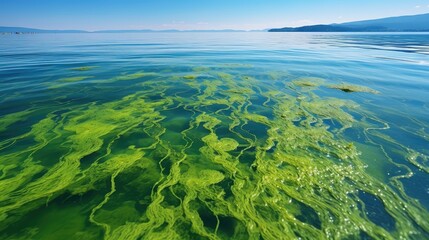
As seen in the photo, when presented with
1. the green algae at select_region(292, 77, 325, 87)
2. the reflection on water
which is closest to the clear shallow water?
the green algae at select_region(292, 77, 325, 87)

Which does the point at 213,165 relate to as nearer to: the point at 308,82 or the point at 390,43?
the point at 308,82

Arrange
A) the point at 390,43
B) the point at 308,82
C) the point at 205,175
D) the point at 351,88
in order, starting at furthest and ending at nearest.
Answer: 1. the point at 390,43
2. the point at 308,82
3. the point at 351,88
4. the point at 205,175

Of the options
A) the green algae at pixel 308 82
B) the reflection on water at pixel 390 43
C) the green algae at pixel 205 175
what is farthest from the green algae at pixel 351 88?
the reflection on water at pixel 390 43

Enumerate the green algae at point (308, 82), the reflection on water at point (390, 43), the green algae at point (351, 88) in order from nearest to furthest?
the green algae at point (351, 88)
the green algae at point (308, 82)
the reflection on water at point (390, 43)

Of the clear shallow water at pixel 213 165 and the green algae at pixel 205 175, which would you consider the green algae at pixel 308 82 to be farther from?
the green algae at pixel 205 175

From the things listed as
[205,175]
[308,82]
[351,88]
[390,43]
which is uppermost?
[390,43]

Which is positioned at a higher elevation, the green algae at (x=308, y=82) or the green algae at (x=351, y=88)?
the green algae at (x=308, y=82)

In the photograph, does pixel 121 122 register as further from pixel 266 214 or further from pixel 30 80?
pixel 30 80

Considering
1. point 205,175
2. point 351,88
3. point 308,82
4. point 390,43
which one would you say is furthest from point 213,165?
point 390,43
